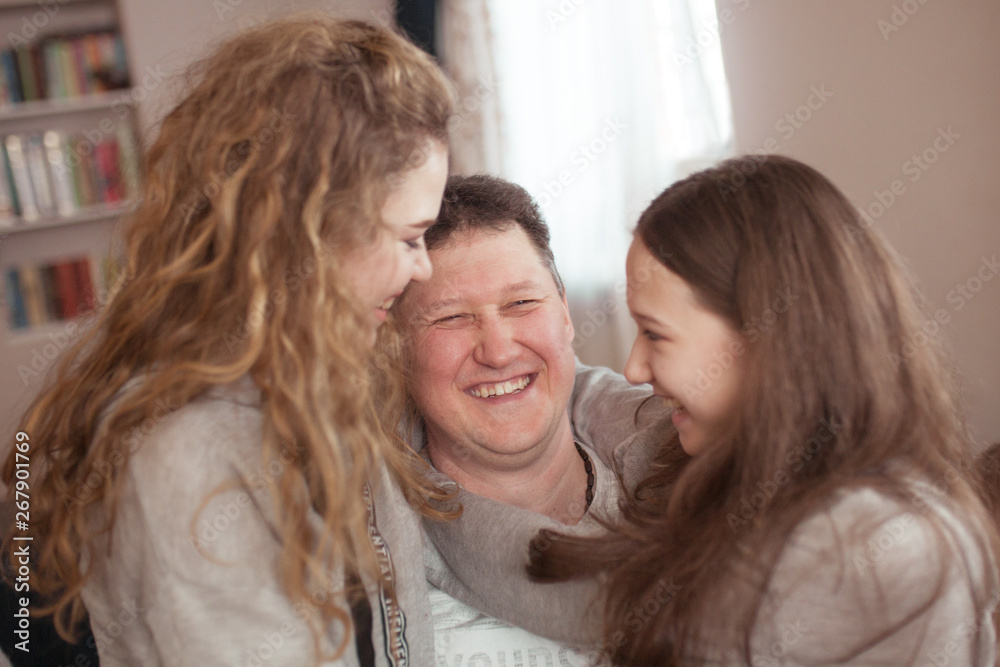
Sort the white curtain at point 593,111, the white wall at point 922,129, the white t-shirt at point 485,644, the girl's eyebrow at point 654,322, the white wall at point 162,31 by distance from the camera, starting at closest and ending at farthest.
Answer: the girl's eyebrow at point 654,322 → the white t-shirt at point 485,644 → the white wall at point 922,129 → the white curtain at point 593,111 → the white wall at point 162,31

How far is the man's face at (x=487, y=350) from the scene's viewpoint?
60.6 inches

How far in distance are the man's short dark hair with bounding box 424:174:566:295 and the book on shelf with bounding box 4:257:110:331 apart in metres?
2.86

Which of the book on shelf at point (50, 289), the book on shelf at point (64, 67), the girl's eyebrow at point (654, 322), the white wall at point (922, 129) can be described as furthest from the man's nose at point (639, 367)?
the book on shelf at point (64, 67)

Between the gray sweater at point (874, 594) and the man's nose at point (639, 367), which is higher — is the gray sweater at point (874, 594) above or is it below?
below

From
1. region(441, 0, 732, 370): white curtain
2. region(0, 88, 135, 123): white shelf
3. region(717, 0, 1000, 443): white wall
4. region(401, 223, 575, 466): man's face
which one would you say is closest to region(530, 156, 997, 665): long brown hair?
region(401, 223, 575, 466): man's face

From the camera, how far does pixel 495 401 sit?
60.7 inches

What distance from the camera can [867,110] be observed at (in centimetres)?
220

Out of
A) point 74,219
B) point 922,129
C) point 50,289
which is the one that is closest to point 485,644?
point 922,129

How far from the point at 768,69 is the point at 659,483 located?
1.56 meters

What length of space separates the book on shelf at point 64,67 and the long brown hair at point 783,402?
11.8 feet

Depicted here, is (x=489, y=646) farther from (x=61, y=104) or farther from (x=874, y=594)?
(x=61, y=104)

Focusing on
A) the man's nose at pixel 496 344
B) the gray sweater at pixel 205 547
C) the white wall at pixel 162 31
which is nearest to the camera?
the gray sweater at pixel 205 547

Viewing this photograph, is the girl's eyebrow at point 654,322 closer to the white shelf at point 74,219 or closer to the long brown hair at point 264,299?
the long brown hair at point 264,299

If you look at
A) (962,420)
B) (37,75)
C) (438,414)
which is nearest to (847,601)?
(962,420)
